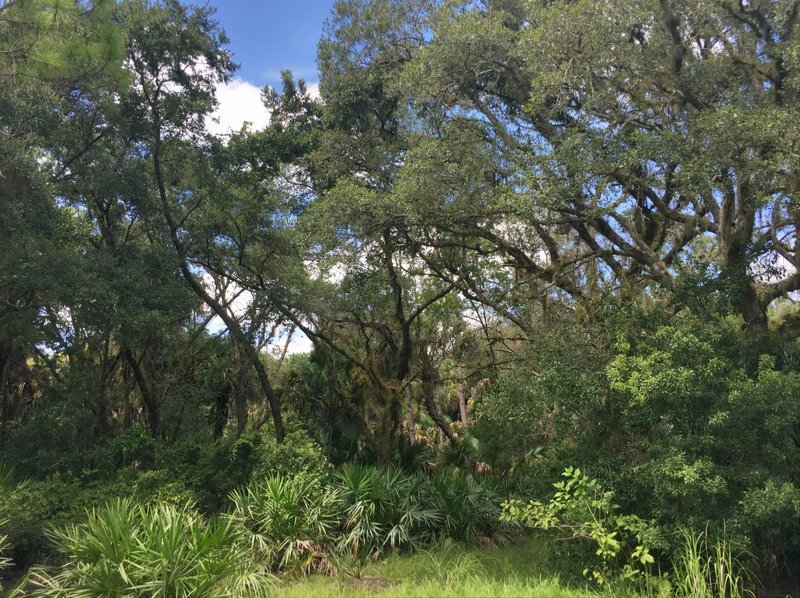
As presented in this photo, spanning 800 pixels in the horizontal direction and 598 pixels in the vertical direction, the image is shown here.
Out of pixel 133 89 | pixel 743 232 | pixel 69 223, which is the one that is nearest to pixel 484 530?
pixel 743 232

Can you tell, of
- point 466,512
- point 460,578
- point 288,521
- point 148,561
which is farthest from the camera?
point 466,512

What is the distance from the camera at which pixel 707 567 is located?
680cm

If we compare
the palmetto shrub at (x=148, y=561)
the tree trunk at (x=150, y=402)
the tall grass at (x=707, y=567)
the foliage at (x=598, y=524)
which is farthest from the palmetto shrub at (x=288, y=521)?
the tree trunk at (x=150, y=402)

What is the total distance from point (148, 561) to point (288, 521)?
3.25 metres

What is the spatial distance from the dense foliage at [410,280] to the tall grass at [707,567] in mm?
53

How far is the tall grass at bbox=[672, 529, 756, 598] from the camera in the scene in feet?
21.6

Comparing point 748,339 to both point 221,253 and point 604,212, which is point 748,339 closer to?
point 604,212

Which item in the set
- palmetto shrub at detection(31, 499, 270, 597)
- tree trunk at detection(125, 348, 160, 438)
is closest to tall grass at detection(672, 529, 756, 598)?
palmetto shrub at detection(31, 499, 270, 597)

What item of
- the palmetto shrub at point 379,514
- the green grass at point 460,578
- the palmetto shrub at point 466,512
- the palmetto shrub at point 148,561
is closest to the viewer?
the palmetto shrub at point 148,561

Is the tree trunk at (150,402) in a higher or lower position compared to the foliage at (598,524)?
higher

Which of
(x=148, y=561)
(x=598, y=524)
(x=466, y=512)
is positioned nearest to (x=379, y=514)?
(x=466, y=512)

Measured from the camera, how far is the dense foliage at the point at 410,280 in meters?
7.32

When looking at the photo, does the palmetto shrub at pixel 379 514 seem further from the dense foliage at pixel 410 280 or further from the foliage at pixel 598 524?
the foliage at pixel 598 524

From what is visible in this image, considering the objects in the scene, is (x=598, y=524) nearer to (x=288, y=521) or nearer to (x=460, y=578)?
(x=460, y=578)
